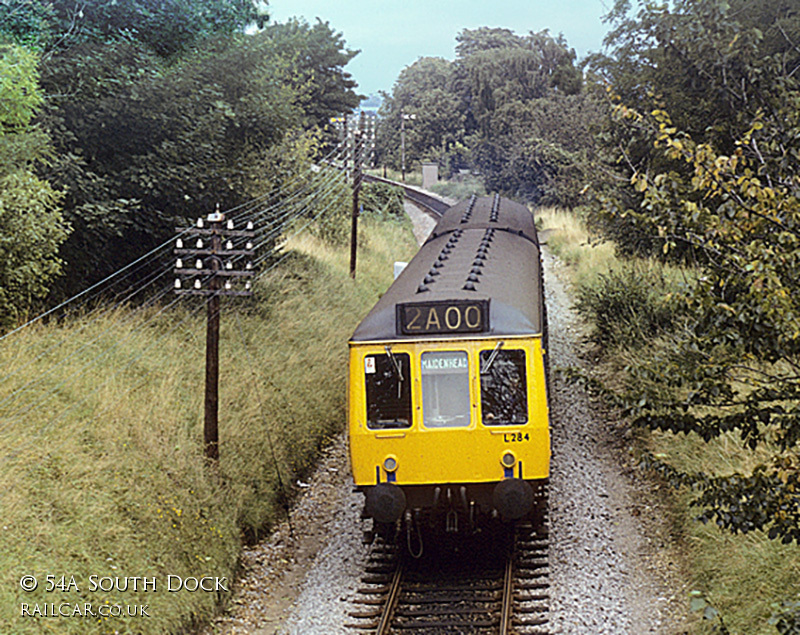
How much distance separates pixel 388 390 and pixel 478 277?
5.67 feet

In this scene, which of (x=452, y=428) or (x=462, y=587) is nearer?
(x=452, y=428)

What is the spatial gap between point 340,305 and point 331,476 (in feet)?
25.7

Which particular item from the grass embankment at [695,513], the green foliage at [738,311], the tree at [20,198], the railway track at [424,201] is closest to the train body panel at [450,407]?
the green foliage at [738,311]

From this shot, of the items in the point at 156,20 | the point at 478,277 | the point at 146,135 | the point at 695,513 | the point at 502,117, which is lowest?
the point at 695,513

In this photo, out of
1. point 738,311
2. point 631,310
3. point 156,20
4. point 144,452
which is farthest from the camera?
point 631,310

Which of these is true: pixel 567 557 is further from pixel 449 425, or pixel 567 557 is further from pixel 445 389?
pixel 445 389

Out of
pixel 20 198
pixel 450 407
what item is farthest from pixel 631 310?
pixel 20 198

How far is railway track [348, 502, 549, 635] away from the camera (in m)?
7.84

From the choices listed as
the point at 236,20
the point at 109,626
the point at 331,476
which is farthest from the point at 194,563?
the point at 236,20

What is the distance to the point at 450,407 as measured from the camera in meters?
8.37

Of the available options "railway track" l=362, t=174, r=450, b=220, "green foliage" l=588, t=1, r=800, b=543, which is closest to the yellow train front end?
"green foliage" l=588, t=1, r=800, b=543

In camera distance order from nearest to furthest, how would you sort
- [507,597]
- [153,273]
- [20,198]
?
[507,597] < [20,198] < [153,273]

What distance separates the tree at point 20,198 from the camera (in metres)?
10.1

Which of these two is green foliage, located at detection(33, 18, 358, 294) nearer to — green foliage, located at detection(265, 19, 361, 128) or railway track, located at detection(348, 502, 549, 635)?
railway track, located at detection(348, 502, 549, 635)
